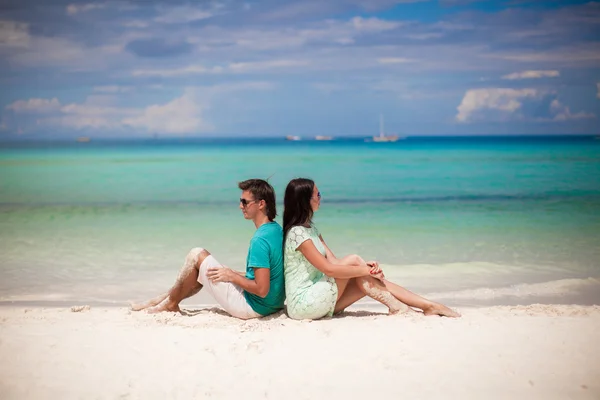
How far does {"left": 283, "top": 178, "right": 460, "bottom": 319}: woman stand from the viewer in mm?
4637

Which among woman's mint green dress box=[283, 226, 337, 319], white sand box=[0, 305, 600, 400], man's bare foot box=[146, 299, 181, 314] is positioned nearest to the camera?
white sand box=[0, 305, 600, 400]

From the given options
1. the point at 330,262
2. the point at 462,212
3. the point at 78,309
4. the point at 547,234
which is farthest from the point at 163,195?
the point at 330,262

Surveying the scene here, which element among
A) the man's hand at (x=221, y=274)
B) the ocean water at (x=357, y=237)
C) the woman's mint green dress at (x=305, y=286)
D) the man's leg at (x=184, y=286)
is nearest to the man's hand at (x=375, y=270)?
the woman's mint green dress at (x=305, y=286)

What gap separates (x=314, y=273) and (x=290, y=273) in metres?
0.17

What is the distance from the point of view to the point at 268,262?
4633 mm

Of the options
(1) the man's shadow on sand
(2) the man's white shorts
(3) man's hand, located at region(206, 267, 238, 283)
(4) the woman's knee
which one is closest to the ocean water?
(1) the man's shadow on sand

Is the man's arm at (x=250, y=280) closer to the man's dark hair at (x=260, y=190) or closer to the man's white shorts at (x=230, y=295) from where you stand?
the man's white shorts at (x=230, y=295)

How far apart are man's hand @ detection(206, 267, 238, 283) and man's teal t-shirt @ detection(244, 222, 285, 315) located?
0.13m

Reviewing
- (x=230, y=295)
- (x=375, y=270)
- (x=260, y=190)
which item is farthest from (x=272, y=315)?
(x=260, y=190)

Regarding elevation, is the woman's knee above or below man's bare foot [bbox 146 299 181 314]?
above

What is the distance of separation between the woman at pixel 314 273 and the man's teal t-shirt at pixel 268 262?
0.18 feet

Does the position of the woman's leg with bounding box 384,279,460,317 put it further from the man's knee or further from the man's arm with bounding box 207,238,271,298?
the man's knee

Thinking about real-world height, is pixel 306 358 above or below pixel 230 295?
below

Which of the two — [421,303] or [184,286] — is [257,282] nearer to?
[184,286]
